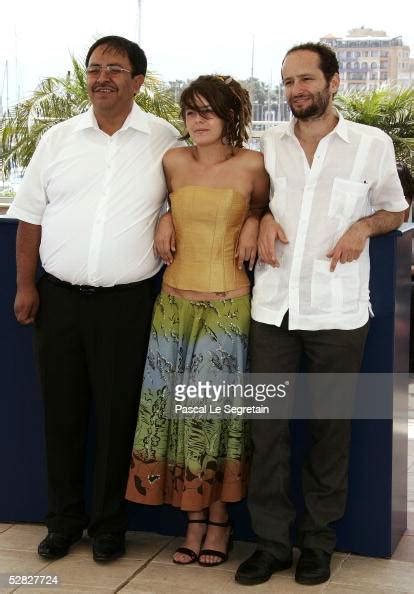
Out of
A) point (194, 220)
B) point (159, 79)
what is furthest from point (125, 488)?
point (159, 79)

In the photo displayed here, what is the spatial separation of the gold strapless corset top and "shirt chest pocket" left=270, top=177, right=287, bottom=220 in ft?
0.33

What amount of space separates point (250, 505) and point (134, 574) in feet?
1.39

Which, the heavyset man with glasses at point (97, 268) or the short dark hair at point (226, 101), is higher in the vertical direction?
the short dark hair at point (226, 101)

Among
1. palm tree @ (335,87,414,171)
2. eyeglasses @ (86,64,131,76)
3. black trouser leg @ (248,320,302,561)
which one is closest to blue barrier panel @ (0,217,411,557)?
black trouser leg @ (248,320,302,561)

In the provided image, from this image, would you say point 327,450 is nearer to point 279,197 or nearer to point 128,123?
point 279,197

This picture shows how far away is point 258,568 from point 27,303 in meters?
1.11

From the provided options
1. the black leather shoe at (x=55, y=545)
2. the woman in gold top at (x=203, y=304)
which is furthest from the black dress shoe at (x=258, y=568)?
the black leather shoe at (x=55, y=545)

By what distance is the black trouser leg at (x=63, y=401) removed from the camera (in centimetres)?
315

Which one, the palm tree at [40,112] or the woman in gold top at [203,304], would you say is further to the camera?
the palm tree at [40,112]

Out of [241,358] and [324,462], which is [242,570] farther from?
[241,358]

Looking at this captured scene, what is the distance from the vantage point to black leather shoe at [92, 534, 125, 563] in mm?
3145

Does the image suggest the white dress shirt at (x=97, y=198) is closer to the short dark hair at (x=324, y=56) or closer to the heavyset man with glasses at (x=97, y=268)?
the heavyset man with glasses at (x=97, y=268)

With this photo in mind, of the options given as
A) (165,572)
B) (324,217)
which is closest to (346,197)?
(324,217)

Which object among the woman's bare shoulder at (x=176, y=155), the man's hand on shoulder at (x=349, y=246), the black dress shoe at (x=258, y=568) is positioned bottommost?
the black dress shoe at (x=258, y=568)
